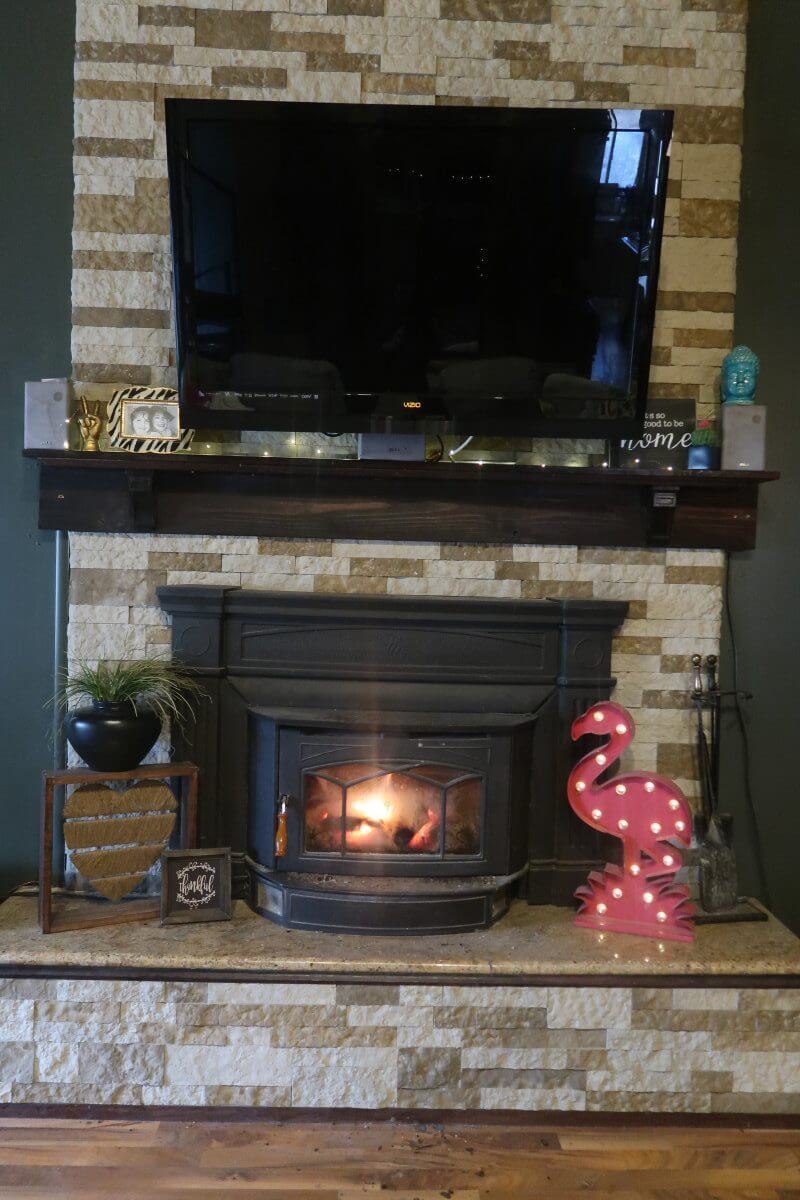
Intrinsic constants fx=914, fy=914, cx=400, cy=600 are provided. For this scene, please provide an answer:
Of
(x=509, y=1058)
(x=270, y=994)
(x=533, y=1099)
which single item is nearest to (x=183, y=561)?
(x=270, y=994)

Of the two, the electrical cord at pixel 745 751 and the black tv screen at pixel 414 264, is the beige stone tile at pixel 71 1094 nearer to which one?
the black tv screen at pixel 414 264

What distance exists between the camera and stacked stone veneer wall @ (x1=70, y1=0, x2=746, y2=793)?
2.33 m

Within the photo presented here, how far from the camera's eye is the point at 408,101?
235 cm

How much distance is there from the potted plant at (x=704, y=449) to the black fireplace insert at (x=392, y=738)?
1.47ft

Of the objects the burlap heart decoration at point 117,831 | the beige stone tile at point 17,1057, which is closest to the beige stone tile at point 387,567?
the burlap heart decoration at point 117,831

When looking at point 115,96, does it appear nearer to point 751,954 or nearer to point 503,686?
point 503,686

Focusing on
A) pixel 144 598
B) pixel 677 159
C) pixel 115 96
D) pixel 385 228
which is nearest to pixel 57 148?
pixel 115 96

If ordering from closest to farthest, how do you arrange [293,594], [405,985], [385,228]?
[405,985], [385,228], [293,594]

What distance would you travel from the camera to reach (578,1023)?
204cm

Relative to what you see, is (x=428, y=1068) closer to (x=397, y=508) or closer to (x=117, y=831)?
(x=117, y=831)

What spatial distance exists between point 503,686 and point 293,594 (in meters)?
0.59

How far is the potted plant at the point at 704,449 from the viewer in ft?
7.61

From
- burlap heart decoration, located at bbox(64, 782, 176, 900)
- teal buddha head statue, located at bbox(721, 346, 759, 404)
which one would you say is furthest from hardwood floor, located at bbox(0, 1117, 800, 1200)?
teal buddha head statue, located at bbox(721, 346, 759, 404)

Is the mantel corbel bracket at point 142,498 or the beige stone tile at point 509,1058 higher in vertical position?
the mantel corbel bracket at point 142,498
